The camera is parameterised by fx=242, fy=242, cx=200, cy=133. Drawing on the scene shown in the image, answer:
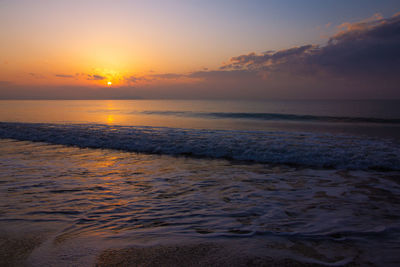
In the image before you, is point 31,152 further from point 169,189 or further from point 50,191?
point 169,189

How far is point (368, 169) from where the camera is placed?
7504mm

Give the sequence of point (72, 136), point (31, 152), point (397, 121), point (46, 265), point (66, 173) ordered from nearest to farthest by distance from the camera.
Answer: point (46, 265), point (66, 173), point (31, 152), point (72, 136), point (397, 121)

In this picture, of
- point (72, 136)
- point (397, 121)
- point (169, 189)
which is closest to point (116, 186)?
point (169, 189)

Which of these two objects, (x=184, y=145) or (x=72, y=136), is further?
(x=72, y=136)

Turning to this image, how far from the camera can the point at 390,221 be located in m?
3.80

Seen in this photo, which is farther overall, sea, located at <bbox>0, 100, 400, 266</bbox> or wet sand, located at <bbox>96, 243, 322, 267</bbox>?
sea, located at <bbox>0, 100, 400, 266</bbox>

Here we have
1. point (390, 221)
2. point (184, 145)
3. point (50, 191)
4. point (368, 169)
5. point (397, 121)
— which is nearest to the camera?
point (390, 221)

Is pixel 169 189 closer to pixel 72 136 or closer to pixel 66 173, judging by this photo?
pixel 66 173

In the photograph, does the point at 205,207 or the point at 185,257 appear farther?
the point at 205,207

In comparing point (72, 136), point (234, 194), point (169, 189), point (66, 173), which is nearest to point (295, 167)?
point (234, 194)

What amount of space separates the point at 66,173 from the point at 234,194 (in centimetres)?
446

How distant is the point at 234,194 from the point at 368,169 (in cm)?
513

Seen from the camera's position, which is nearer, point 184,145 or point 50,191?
point 50,191

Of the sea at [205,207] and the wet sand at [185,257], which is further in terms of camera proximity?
the sea at [205,207]
